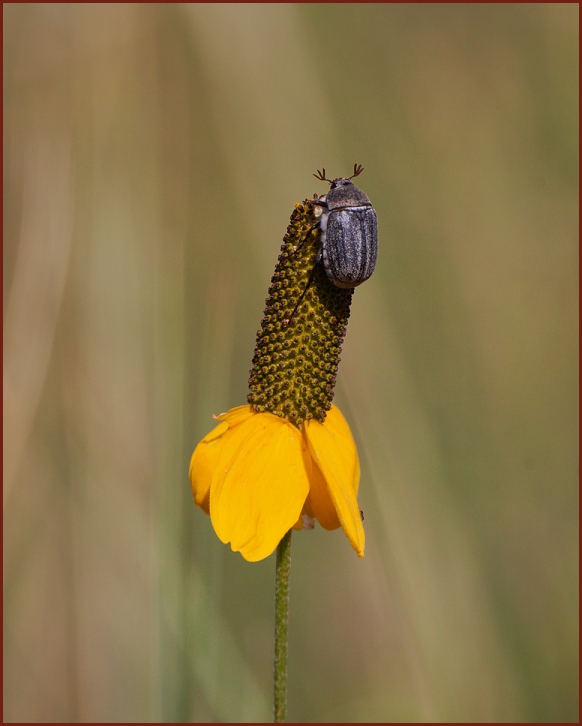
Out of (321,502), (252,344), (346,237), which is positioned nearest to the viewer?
(346,237)

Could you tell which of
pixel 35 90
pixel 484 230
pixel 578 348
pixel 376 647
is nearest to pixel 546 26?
pixel 484 230

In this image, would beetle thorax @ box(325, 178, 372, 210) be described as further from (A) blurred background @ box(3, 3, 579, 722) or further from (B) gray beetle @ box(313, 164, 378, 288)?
(A) blurred background @ box(3, 3, 579, 722)

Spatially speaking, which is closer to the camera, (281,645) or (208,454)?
(281,645)

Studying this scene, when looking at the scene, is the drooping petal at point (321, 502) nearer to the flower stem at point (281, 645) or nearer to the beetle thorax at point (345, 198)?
the flower stem at point (281, 645)

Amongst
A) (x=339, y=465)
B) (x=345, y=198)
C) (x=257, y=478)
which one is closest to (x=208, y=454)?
(x=257, y=478)

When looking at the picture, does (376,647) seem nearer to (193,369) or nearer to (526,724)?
(526,724)

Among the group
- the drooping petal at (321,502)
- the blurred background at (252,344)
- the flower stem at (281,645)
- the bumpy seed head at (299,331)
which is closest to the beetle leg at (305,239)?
the bumpy seed head at (299,331)

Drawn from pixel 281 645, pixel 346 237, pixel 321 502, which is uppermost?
pixel 346 237

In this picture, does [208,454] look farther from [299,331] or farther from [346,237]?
[346,237]
